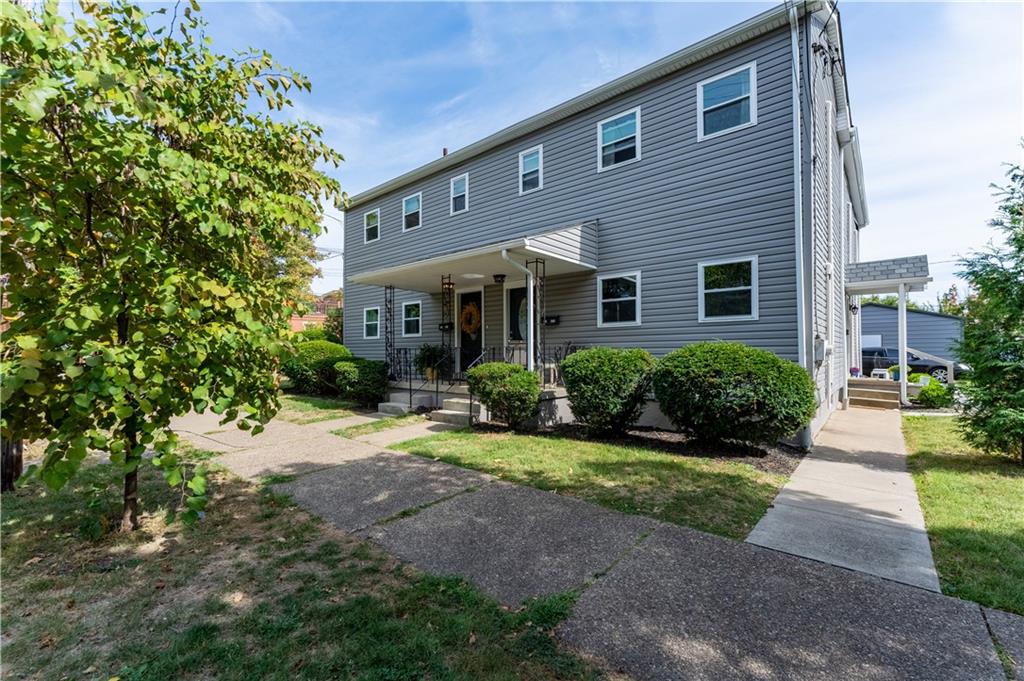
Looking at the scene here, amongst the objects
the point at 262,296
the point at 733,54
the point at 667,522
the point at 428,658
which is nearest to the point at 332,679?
the point at 428,658

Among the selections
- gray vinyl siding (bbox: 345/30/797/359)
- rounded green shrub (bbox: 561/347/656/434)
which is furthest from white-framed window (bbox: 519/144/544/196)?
rounded green shrub (bbox: 561/347/656/434)

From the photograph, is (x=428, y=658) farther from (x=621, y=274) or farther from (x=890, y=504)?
(x=621, y=274)

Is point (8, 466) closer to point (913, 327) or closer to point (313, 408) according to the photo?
point (313, 408)

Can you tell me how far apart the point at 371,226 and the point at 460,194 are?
4.47 meters

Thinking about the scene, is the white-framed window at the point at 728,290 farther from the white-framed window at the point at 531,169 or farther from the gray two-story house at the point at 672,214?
the white-framed window at the point at 531,169

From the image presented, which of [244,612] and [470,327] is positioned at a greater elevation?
[470,327]

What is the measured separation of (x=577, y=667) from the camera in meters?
2.22

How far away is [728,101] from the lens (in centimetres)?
803

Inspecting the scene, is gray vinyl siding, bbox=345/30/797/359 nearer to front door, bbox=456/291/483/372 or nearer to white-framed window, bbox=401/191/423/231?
front door, bbox=456/291/483/372

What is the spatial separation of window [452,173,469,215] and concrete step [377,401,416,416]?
558cm

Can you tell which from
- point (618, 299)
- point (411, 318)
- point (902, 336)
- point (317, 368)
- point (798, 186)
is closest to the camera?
point (798, 186)

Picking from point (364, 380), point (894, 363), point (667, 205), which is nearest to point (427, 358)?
point (364, 380)

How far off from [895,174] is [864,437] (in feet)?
43.0

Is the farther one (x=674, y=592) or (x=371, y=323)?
(x=371, y=323)
